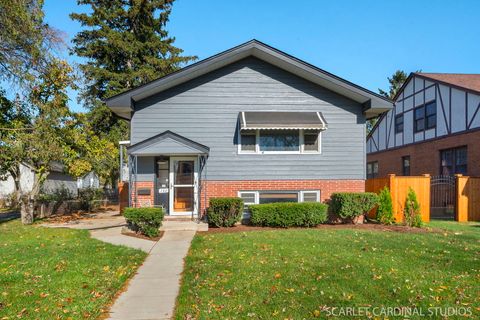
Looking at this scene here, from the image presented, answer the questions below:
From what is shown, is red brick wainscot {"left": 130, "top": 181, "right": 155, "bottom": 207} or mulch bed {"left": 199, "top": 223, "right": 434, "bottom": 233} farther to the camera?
red brick wainscot {"left": 130, "top": 181, "right": 155, "bottom": 207}

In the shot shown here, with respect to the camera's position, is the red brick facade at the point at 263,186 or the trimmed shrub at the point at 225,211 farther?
the red brick facade at the point at 263,186

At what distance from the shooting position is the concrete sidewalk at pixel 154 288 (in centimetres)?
449

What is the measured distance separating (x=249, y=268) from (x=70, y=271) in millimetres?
2975

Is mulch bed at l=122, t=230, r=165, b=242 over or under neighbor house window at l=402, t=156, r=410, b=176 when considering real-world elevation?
under

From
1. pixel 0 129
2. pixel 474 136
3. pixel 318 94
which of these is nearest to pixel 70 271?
pixel 0 129

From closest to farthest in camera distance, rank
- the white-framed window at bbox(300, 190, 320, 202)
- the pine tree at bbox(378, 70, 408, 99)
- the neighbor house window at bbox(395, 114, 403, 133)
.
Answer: the white-framed window at bbox(300, 190, 320, 202) < the neighbor house window at bbox(395, 114, 403, 133) < the pine tree at bbox(378, 70, 408, 99)

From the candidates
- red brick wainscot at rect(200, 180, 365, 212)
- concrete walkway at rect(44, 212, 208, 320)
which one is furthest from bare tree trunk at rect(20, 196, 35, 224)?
red brick wainscot at rect(200, 180, 365, 212)

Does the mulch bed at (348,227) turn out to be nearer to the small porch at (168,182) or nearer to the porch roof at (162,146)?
the small porch at (168,182)

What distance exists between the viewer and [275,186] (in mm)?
12555

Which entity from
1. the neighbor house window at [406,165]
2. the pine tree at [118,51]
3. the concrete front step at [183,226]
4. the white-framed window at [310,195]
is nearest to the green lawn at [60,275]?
the concrete front step at [183,226]

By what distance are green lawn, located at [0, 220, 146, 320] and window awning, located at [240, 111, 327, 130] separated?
221 inches

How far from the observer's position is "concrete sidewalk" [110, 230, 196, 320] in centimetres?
449

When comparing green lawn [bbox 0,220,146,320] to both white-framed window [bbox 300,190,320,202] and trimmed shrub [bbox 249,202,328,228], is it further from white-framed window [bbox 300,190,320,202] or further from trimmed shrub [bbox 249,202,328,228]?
white-framed window [bbox 300,190,320,202]

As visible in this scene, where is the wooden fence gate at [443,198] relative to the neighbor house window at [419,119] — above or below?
below
